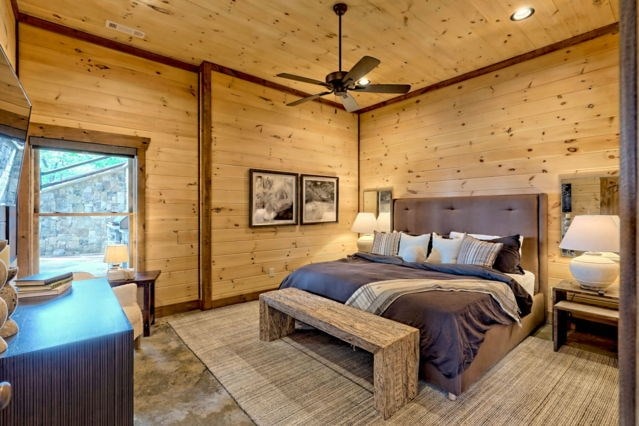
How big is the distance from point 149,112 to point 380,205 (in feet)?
12.0

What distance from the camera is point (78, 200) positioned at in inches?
138

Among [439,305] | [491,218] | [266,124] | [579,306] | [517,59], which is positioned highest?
[517,59]

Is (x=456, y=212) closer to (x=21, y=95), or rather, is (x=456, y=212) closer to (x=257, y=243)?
(x=257, y=243)

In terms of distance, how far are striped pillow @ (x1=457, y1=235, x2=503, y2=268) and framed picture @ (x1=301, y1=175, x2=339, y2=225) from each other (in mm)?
2320

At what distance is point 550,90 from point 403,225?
2.42m

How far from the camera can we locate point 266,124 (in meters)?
4.70

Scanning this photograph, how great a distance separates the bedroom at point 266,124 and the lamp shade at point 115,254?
1.44 feet

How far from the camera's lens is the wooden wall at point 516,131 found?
335cm

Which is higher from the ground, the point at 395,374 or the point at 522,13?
the point at 522,13

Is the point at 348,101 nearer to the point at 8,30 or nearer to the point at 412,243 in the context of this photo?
the point at 412,243

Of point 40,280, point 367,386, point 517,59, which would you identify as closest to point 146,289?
point 40,280

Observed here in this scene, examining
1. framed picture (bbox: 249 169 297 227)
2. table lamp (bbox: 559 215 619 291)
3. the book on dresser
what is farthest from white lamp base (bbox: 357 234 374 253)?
the book on dresser

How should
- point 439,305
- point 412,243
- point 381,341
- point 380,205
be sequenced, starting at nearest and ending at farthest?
1. point 381,341
2. point 439,305
3. point 412,243
4. point 380,205

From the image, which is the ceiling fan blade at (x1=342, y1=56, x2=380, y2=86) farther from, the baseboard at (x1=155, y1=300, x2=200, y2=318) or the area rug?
the baseboard at (x1=155, y1=300, x2=200, y2=318)
